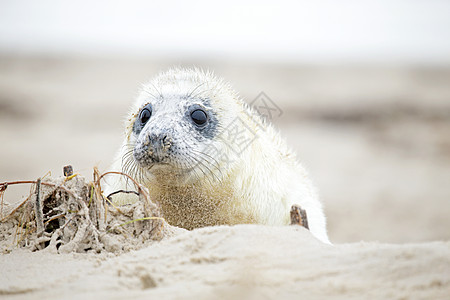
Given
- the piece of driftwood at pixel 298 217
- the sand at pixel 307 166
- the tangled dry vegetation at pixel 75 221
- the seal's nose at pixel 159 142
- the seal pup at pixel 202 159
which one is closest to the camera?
the sand at pixel 307 166

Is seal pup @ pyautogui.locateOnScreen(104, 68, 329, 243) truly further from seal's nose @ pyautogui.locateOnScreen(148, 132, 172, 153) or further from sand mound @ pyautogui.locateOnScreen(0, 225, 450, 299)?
sand mound @ pyautogui.locateOnScreen(0, 225, 450, 299)

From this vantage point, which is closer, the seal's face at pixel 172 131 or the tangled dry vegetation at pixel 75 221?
the tangled dry vegetation at pixel 75 221

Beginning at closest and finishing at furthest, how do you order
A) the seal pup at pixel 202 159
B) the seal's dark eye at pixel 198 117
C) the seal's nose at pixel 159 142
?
the seal's nose at pixel 159 142, the seal pup at pixel 202 159, the seal's dark eye at pixel 198 117

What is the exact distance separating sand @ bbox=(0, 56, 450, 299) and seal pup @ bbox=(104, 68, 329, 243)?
1.17 m

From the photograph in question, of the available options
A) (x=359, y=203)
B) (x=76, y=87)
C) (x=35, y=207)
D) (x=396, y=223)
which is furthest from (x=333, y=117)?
(x=35, y=207)

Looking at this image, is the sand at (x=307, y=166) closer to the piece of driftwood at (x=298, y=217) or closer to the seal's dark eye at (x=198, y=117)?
the piece of driftwood at (x=298, y=217)

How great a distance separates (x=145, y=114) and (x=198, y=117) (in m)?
0.52

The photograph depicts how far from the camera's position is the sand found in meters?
2.50

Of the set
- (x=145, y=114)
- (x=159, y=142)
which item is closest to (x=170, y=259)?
(x=159, y=142)

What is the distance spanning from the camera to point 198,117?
477 centimetres

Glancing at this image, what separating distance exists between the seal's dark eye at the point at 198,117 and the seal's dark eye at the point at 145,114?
1.36 feet

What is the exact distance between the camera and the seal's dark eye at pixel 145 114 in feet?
16.0

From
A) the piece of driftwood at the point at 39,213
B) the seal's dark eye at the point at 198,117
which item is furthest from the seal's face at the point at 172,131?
the piece of driftwood at the point at 39,213

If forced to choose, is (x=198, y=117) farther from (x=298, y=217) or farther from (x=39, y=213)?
(x=39, y=213)
